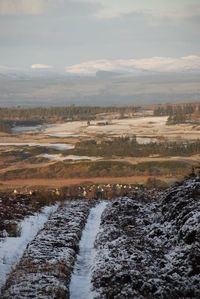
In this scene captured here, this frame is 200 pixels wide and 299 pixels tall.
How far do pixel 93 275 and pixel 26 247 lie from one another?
14.1 feet

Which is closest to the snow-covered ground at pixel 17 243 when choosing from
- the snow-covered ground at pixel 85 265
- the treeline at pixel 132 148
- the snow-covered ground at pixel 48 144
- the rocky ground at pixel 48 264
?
the rocky ground at pixel 48 264

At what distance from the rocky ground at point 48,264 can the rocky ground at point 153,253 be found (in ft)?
3.53

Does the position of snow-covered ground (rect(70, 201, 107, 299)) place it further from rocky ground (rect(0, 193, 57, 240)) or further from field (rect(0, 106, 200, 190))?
field (rect(0, 106, 200, 190))

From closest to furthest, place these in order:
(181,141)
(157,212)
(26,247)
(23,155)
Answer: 1. (26,247)
2. (157,212)
3. (23,155)
4. (181,141)

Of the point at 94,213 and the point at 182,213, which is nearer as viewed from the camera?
the point at 182,213

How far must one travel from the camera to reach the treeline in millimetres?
142000

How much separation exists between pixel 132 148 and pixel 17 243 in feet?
437

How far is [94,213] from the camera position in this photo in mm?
29141

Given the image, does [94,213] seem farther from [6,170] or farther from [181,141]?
[181,141]

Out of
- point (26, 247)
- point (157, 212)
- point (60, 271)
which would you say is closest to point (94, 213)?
point (157, 212)

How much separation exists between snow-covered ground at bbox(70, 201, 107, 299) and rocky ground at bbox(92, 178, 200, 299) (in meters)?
0.33

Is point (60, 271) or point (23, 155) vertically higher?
point (60, 271)

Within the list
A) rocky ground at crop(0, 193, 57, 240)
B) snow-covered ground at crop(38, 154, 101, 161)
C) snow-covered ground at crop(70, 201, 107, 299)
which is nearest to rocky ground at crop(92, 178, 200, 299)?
snow-covered ground at crop(70, 201, 107, 299)

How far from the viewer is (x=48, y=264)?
1547 cm
